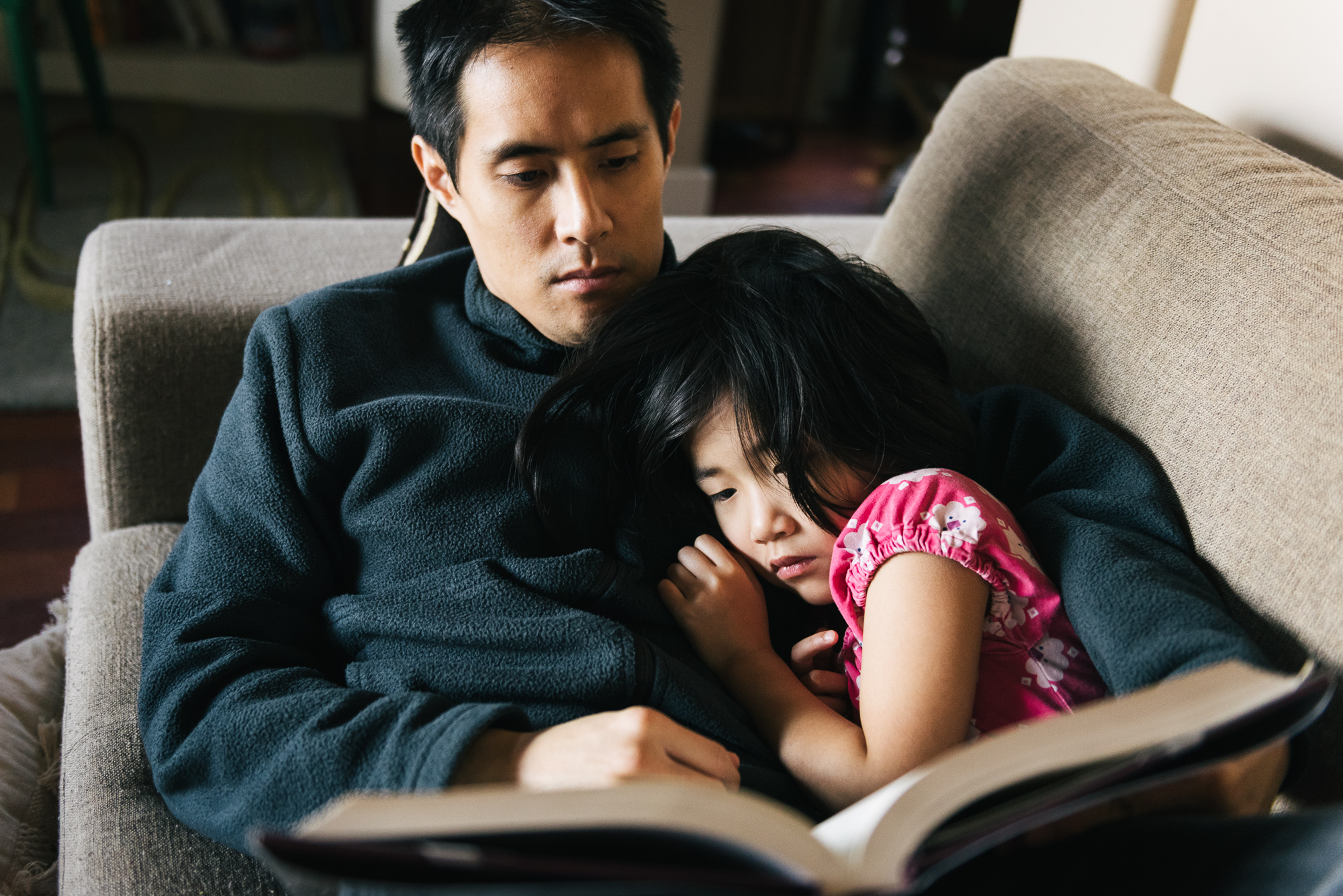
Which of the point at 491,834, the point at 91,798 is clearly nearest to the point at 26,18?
the point at 91,798

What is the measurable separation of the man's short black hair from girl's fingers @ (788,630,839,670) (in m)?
0.55

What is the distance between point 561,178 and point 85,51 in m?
2.85

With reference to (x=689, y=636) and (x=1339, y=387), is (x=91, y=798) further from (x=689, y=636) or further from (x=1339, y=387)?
(x=1339, y=387)

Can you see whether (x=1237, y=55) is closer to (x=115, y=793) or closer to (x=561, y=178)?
(x=561, y=178)

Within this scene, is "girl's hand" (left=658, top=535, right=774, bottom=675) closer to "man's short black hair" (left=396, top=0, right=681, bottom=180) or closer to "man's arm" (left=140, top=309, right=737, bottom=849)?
"man's arm" (left=140, top=309, right=737, bottom=849)

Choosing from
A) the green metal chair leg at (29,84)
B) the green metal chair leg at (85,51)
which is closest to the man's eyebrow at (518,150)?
the green metal chair leg at (29,84)

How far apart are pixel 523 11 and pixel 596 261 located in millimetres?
239

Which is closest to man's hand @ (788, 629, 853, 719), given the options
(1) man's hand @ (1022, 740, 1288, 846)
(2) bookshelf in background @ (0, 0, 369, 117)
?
(1) man's hand @ (1022, 740, 1288, 846)

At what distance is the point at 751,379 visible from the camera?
36.9 inches

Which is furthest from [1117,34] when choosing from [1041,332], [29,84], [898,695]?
[29,84]

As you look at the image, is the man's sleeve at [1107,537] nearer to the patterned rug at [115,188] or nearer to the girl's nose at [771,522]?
the girl's nose at [771,522]

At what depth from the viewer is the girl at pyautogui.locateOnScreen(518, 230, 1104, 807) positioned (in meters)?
0.81

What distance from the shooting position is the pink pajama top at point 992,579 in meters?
0.81

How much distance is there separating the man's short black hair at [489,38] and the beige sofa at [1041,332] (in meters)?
0.31
